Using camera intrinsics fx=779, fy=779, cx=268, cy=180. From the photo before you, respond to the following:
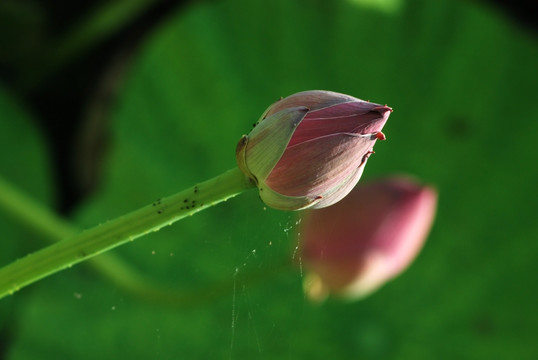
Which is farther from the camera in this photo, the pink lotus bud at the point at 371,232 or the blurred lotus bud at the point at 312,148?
the pink lotus bud at the point at 371,232

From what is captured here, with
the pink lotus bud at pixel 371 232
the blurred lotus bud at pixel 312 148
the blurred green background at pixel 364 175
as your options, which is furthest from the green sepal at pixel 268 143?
the blurred green background at pixel 364 175

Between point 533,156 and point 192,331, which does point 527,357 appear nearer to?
point 533,156

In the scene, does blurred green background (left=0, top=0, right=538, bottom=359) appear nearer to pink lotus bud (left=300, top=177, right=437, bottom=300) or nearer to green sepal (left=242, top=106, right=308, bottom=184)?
pink lotus bud (left=300, top=177, right=437, bottom=300)

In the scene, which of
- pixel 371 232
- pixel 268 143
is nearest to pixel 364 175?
pixel 371 232

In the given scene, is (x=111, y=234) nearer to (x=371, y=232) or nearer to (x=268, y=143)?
(x=268, y=143)

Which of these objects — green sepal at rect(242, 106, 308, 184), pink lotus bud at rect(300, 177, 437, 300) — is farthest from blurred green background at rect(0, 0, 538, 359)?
green sepal at rect(242, 106, 308, 184)

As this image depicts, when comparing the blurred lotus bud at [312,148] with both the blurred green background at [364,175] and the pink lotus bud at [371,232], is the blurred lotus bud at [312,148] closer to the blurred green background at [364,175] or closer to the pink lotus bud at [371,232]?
the pink lotus bud at [371,232]
